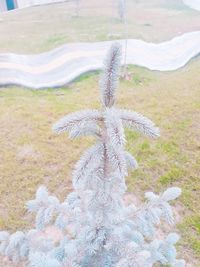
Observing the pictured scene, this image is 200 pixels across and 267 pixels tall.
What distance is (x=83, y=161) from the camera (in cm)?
311

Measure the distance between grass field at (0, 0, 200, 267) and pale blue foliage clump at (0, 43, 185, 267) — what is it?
2.29 meters

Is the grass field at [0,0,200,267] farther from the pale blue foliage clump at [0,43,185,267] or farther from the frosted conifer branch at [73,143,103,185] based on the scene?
the frosted conifer branch at [73,143,103,185]

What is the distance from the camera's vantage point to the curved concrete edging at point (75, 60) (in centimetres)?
1240

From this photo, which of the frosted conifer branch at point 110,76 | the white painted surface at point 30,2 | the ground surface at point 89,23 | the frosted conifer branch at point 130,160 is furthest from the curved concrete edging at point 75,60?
the white painted surface at point 30,2

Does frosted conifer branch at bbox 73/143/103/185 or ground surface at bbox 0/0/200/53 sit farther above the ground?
frosted conifer branch at bbox 73/143/103/185

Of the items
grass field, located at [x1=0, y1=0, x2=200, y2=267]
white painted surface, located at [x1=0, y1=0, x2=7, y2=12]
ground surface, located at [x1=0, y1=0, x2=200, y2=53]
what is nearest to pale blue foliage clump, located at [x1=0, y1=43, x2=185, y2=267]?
grass field, located at [x1=0, y1=0, x2=200, y2=267]

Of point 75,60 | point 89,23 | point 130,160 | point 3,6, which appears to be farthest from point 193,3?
point 130,160

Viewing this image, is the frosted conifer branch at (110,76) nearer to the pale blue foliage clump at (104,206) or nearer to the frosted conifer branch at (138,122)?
the pale blue foliage clump at (104,206)

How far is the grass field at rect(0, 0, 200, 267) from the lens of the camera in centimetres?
695

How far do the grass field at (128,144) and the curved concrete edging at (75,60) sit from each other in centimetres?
56

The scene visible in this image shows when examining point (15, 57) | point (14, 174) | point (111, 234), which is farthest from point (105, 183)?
point (15, 57)

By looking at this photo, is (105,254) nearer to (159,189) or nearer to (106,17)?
(159,189)

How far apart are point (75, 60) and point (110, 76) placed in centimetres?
1138

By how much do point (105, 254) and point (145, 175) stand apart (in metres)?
3.71
